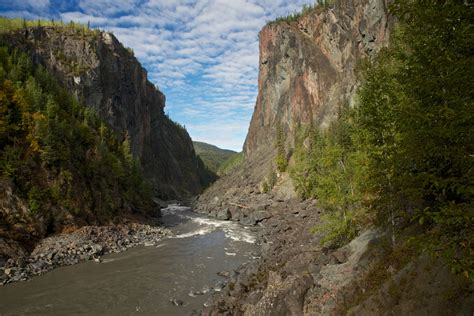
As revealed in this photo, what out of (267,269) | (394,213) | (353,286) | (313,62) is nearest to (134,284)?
(267,269)

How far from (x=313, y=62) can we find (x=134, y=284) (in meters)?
112

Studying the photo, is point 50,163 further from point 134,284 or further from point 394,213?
point 394,213

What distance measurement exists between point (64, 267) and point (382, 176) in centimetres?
3133

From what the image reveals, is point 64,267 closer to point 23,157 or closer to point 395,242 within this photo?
point 23,157

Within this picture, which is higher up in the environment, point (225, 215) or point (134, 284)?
point (225, 215)

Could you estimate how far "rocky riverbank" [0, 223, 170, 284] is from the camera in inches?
1153

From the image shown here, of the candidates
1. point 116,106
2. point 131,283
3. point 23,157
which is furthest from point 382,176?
point 116,106

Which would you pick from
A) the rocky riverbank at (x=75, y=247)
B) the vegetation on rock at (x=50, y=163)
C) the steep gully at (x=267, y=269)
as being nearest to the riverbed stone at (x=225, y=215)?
the steep gully at (x=267, y=269)

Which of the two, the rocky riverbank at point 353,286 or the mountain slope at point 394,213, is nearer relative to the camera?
the mountain slope at point 394,213

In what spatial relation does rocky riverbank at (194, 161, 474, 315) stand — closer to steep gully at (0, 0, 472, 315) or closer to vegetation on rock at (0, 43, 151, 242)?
steep gully at (0, 0, 472, 315)

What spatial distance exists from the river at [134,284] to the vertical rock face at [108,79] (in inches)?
3012

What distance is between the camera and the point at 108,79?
132 metres

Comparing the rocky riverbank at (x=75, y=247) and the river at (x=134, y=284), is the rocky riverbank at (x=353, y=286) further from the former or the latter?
the rocky riverbank at (x=75, y=247)

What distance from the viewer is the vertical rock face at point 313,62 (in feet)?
308
